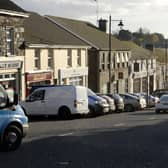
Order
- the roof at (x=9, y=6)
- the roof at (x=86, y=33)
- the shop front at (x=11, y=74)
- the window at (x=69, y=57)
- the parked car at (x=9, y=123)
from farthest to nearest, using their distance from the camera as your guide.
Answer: the roof at (x=86, y=33)
the window at (x=69, y=57)
the roof at (x=9, y=6)
the shop front at (x=11, y=74)
the parked car at (x=9, y=123)

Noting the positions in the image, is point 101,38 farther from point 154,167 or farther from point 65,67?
point 154,167

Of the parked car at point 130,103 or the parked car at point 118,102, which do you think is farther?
the parked car at point 130,103

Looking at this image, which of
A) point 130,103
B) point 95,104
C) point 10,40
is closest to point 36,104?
point 95,104

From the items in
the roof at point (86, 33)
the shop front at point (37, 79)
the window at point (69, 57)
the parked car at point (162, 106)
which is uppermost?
the roof at point (86, 33)

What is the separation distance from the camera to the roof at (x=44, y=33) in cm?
4600

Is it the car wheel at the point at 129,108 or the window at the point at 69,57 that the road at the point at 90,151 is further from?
the window at the point at 69,57

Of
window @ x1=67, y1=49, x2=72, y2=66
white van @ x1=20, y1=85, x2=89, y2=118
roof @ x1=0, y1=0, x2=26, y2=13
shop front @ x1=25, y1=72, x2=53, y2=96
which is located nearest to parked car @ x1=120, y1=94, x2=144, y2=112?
shop front @ x1=25, y1=72, x2=53, y2=96

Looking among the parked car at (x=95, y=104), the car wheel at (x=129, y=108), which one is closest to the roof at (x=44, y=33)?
the car wheel at (x=129, y=108)

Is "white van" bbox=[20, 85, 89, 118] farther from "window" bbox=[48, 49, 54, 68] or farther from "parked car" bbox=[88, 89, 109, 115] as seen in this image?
"window" bbox=[48, 49, 54, 68]

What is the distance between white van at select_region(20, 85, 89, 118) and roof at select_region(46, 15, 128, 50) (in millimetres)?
26701

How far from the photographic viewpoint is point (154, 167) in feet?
42.5

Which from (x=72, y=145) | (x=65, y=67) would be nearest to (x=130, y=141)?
(x=72, y=145)

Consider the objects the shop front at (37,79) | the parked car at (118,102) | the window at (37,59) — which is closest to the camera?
the shop front at (37,79)

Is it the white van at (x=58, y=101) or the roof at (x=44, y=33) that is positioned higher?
the roof at (x=44, y=33)
